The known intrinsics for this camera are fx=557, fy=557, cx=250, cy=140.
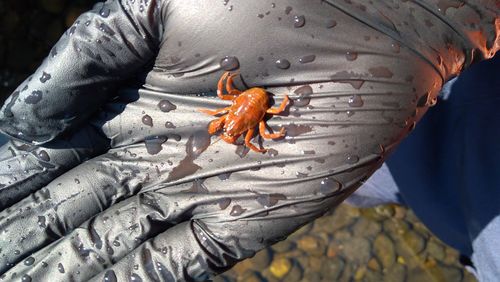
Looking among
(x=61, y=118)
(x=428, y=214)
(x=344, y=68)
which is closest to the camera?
(x=344, y=68)

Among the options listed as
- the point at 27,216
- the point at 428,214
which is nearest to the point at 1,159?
the point at 27,216

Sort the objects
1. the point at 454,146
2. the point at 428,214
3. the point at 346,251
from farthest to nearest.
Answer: the point at 346,251
the point at 428,214
the point at 454,146

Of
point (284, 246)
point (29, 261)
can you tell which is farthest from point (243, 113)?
point (284, 246)

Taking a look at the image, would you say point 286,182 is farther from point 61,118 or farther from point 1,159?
point 1,159

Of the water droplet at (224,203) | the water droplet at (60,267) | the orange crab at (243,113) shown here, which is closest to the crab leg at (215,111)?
the orange crab at (243,113)

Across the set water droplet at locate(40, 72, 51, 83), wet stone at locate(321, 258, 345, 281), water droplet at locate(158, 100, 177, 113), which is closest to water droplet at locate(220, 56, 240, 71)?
water droplet at locate(158, 100, 177, 113)

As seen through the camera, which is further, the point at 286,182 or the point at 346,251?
the point at 346,251

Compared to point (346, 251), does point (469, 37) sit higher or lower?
higher

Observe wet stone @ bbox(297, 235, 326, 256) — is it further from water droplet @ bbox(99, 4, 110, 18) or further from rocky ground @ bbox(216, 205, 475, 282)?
water droplet @ bbox(99, 4, 110, 18)
